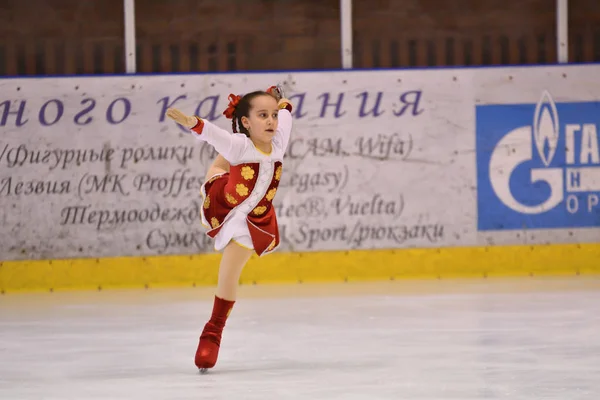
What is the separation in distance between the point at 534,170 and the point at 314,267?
2077 mm

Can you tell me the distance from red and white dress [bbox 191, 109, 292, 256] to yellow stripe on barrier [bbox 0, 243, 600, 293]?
4.61 metres

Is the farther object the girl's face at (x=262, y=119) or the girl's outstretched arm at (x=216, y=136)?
the girl's face at (x=262, y=119)

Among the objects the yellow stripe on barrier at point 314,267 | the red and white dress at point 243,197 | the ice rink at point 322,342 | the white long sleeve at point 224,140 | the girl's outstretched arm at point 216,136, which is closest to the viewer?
the ice rink at point 322,342

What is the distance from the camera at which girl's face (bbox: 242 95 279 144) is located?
6625 millimetres

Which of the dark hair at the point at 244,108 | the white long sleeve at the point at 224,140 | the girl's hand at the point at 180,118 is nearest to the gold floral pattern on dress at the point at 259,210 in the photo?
the white long sleeve at the point at 224,140

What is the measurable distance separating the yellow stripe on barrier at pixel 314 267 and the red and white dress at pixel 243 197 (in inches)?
181

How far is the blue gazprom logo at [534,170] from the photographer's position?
11727 millimetres

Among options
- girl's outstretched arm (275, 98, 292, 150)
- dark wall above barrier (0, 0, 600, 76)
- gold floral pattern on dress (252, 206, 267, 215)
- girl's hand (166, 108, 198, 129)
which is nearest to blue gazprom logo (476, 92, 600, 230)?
dark wall above barrier (0, 0, 600, 76)

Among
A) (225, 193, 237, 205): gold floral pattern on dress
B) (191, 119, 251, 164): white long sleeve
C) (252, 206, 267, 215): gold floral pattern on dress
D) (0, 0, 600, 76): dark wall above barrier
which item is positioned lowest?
(252, 206, 267, 215): gold floral pattern on dress

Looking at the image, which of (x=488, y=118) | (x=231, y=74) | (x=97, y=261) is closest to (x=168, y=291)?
(x=97, y=261)

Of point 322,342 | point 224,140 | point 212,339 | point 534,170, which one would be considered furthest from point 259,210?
point 534,170

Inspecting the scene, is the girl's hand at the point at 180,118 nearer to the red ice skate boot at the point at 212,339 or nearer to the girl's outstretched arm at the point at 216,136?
the girl's outstretched arm at the point at 216,136

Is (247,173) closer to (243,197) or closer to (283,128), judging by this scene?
(243,197)

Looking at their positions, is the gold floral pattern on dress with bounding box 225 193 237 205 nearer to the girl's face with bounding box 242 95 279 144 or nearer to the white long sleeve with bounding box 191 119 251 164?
the white long sleeve with bounding box 191 119 251 164
